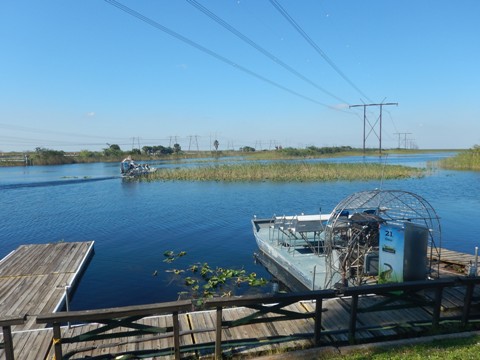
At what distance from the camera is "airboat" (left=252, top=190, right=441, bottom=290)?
838 centimetres

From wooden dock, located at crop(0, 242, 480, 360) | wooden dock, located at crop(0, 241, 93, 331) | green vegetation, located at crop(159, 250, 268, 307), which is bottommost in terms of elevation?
green vegetation, located at crop(159, 250, 268, 307)

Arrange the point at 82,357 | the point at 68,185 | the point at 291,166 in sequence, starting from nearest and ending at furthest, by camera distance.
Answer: the point at 82,357, the point at 68,185, the point at 291,166

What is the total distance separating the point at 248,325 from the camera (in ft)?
21.9

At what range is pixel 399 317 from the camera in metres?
6.96

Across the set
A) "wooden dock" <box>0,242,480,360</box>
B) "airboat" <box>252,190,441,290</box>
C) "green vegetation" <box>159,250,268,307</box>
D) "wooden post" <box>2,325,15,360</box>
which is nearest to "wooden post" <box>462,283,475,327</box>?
"wooden dock" <box>0,242,480,360</box>

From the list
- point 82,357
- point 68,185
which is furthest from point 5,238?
point 68,185

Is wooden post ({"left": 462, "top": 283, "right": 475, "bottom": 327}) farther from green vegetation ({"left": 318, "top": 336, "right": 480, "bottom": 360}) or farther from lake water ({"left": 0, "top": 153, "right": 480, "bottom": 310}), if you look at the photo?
lake water ({"left": 0, "top": 153, "right": 480, "bottom": 310})

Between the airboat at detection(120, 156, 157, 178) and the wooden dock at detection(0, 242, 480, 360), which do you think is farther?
the airboat at detection(120, 156, 157, 178)

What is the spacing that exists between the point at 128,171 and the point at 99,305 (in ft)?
157

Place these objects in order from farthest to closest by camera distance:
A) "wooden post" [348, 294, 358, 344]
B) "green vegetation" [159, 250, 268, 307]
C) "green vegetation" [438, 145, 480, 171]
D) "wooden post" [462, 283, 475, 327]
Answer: "green vegetation" [438, 145, 480, 171]
"green vegetation" [159, 250, 268, 307]
"wooden post" [462, 283, 475, 327]
"wooden post" [348, 294, 358, 344]

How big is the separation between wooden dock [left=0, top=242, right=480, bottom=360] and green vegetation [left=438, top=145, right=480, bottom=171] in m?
59.9

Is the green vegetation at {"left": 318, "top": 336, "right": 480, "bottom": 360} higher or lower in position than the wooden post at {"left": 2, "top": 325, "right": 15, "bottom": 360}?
lower

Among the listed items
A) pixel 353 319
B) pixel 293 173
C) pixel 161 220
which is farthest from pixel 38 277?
pixel 293 173

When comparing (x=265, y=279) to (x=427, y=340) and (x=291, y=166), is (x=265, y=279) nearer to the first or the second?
(x=427, y=340)
